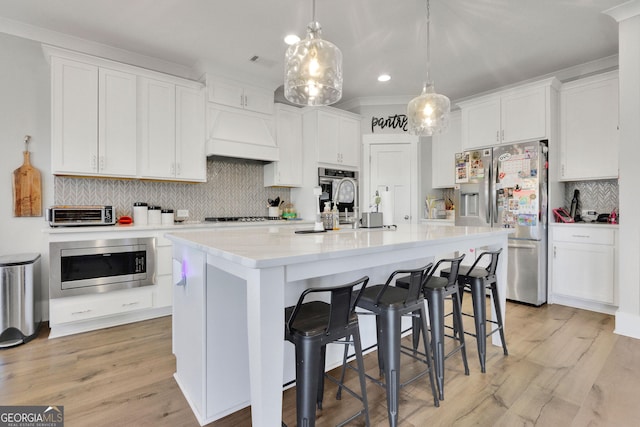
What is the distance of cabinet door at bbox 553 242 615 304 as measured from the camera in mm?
3266

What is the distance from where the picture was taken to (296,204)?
4809mm

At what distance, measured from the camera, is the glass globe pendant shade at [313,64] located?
6.29 feet

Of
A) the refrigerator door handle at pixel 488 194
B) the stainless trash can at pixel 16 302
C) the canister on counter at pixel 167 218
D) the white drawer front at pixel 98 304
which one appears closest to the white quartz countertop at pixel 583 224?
the refrigerator door handle at pixel 488 194

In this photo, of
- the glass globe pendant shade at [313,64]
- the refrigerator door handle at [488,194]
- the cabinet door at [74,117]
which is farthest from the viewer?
the refrigerator door handle at [488,194]

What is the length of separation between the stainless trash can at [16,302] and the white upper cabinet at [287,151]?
267cm

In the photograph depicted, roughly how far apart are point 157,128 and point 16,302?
1977mm

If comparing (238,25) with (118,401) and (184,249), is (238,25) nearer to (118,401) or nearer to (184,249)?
(184,249)

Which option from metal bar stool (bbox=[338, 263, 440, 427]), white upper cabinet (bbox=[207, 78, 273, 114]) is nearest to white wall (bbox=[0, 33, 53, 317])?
white upper cabinet (bbox=[207, 78, 273, 114])

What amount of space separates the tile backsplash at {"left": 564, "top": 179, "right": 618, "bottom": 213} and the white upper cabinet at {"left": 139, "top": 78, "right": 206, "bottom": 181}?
4402mm

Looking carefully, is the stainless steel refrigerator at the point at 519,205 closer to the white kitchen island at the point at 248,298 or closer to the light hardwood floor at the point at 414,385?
the light hardwood floor at the point at 414,385

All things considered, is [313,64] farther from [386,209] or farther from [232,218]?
[232,218]

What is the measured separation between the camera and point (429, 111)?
8.82 feet

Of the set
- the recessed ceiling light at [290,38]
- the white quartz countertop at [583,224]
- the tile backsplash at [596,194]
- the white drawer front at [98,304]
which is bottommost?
the white drawer front at [98,304]

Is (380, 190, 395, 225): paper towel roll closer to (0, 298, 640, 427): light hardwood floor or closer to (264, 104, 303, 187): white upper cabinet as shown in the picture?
(0, 298, 640, 427): light hardwood floor
